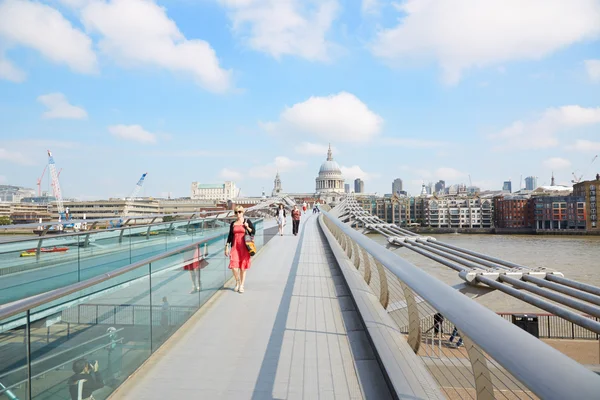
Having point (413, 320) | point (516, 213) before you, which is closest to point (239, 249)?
point (413, 320)

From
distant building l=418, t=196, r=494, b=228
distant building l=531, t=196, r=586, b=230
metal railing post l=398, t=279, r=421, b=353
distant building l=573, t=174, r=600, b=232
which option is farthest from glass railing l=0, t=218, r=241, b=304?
distant building l=418, t=196, r=494, b=228

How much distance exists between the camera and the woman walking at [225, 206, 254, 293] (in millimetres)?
5238

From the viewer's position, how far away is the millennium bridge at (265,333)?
1.50m

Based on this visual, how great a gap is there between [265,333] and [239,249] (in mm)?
1896

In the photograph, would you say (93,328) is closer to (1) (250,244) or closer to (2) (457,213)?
(1) (250,244)

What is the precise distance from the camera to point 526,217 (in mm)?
81750

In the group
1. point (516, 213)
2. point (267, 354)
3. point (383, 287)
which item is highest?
point (383, 287)

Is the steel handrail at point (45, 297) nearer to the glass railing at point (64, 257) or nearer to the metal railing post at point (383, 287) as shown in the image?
the metal railing post at point (383, 287)

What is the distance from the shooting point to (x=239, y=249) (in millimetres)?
5312

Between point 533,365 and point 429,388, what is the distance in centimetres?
129

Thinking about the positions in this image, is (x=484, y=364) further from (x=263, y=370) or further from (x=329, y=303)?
(x=329, y=303)

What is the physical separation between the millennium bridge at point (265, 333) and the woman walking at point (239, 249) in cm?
16

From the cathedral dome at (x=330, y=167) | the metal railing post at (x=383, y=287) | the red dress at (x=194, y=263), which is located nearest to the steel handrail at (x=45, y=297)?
the red dress at (x=194, y=263)

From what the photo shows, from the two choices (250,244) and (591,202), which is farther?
(591,202)
